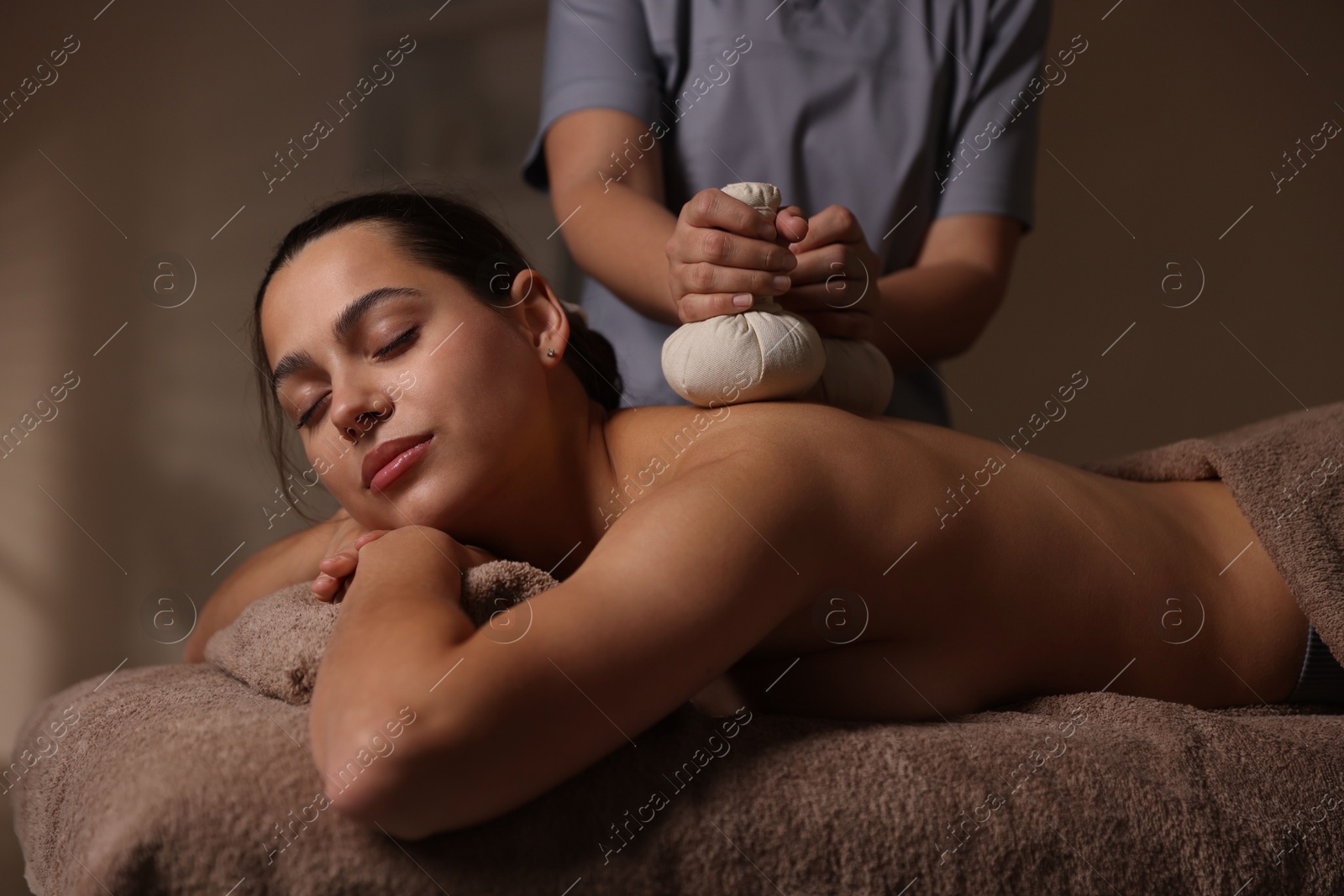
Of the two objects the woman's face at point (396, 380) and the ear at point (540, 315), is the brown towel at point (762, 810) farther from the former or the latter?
the ear at point (540, 315)

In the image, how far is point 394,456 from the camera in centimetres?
69

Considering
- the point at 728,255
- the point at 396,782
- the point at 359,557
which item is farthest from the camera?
the point at 728,255

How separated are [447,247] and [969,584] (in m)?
0.50

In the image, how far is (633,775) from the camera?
1.63ft

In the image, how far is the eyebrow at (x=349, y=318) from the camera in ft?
2.39

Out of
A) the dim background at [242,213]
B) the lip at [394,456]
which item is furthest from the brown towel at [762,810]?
the dim background at [242,213]

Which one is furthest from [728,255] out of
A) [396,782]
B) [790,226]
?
[396,782]

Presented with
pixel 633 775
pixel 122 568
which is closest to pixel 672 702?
pixel 633 775

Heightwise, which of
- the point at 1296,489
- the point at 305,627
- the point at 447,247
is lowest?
the point at 1296,489

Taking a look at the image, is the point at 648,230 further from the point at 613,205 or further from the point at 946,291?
the point at 946,291

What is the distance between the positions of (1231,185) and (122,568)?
218 centimetres

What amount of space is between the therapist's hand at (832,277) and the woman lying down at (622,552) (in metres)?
0.11

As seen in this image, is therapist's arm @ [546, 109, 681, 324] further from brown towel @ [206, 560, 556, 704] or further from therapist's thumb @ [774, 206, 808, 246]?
brown towel @ [206, 560, 556, 704]

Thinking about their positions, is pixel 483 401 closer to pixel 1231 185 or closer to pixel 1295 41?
pixel 1231 185
